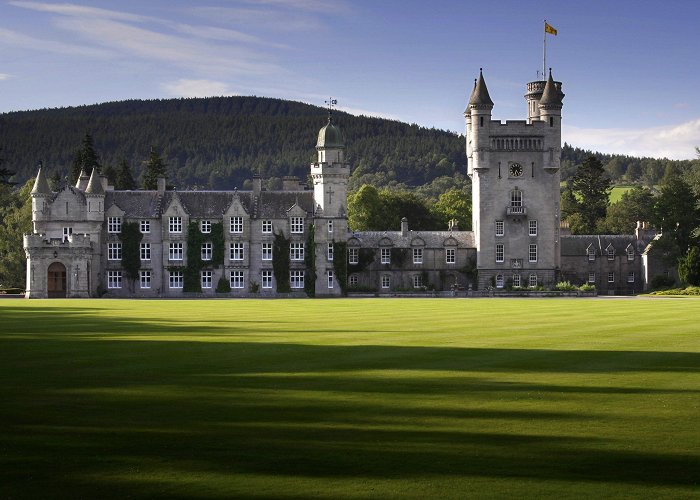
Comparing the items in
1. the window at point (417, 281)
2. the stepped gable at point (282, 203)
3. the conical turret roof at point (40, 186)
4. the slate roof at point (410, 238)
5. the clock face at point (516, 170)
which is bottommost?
the window at point (417, 281)

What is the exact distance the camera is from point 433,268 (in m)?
88.2

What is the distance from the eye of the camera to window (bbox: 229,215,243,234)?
84.9 metres

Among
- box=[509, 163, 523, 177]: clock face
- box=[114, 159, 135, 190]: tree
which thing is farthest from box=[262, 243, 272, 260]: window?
box=[114, 159, 135, 190]: tree

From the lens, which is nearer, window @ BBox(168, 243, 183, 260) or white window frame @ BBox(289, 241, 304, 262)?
window @ BBox(168, 243, 183, 260)

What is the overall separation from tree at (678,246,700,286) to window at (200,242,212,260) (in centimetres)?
3606

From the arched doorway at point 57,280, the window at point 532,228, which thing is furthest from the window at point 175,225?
the window at point 532,228

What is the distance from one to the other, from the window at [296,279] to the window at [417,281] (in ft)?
31.0

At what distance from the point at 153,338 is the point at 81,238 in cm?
5452

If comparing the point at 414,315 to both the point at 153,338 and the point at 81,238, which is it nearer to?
the point at 153,338

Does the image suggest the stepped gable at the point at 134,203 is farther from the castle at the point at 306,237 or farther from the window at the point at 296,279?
the window at the point at 296,279

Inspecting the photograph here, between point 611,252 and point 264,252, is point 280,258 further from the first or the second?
point 611,252

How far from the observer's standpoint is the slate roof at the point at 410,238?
289 ft

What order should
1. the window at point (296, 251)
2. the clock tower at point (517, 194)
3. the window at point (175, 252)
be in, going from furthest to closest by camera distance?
the clock tower at point (517, 194)
the window at point (296, 251)
the window at point (175, 252)

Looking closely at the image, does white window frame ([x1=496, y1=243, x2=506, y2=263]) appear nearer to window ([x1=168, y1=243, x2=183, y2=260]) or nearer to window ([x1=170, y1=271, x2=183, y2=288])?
window ([x1=168, y1=243, x2=183, y2=260])
